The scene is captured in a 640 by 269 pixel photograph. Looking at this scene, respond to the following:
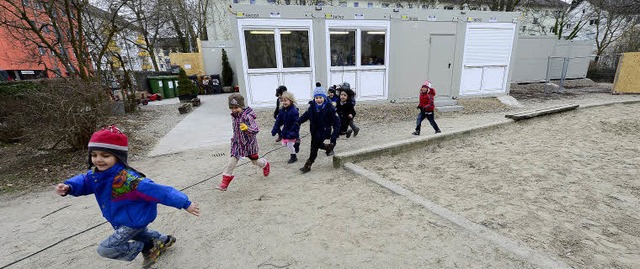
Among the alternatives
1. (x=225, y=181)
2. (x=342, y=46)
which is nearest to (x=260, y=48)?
(x=342, y=46)

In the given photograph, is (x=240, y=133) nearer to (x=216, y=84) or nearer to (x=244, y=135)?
(x=244, y=135)

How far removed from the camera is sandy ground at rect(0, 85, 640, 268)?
262 cm

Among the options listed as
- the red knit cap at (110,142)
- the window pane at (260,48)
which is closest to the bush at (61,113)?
the red knit cap at (110,142)

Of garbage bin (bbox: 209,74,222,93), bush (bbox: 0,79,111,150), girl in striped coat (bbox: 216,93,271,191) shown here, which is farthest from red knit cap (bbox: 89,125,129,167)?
garbage bin (bbox: 209,74,222,93)

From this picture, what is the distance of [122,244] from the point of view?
231 centimetres

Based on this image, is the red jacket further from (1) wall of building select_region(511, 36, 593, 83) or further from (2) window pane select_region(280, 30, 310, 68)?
(1) wall of building select_region(511, 36, 593, 83)

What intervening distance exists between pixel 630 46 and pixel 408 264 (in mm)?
28894

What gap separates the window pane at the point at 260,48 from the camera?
9.73 m

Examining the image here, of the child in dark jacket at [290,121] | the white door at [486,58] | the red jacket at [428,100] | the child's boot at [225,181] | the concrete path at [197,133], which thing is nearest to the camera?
the child's boot at [225,181]

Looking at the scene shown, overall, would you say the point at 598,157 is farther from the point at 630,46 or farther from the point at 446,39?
the point at 630,46

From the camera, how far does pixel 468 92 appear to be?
12117mm

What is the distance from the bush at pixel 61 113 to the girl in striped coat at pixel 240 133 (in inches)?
145

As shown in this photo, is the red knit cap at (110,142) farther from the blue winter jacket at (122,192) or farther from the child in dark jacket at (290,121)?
the child in dark jacket at (290,121)

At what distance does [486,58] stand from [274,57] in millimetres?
8729
